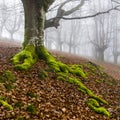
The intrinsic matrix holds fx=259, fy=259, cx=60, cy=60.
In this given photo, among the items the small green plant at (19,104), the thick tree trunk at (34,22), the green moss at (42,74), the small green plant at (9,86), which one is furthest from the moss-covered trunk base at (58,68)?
the small green plant at (19,104)

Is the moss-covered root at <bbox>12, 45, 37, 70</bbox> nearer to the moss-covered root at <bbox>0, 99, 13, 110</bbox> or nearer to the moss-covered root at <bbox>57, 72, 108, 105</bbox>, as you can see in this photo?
the moss-covered root at <bbox>57, 72, 108, 105</bbox>

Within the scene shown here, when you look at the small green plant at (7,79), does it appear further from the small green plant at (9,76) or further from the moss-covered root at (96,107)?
the moss-covered root at (96,107)

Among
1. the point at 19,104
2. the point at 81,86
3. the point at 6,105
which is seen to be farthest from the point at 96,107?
A: the point at 6,105

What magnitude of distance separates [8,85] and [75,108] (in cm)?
228

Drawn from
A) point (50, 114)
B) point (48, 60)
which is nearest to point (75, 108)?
point (50, 114)

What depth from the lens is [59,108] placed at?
7.89m

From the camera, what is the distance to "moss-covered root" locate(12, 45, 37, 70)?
10.4m

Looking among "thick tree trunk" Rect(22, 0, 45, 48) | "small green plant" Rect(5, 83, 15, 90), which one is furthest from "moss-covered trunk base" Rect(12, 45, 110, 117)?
"small green plant" Rect(5, 83, 15, 90)

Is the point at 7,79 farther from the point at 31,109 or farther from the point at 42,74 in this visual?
the point at 31,109

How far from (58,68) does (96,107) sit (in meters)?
3.11

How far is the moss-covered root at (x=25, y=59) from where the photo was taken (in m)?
10.4

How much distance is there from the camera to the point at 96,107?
928 centimetres

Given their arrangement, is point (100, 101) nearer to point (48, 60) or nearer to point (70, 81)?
point (70, 81)

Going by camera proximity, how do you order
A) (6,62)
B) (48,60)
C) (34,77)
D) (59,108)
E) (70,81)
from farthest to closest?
1. (48,60)
2. (6,62)
3. (70,81)
4. (34,77)
5. (59,108)
